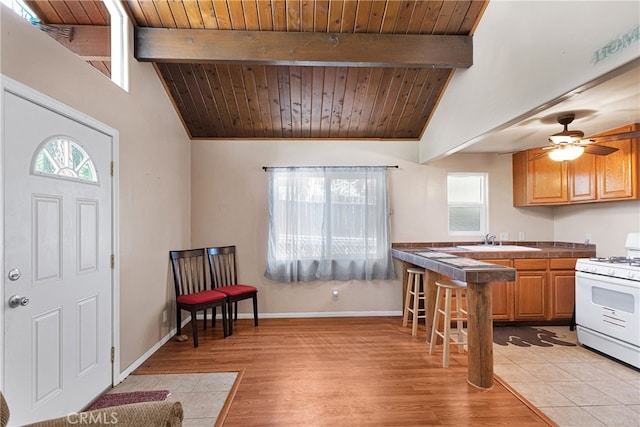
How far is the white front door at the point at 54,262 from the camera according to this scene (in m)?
1.61

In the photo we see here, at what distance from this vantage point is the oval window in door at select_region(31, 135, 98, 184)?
1786 mm

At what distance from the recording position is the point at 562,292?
141 inches

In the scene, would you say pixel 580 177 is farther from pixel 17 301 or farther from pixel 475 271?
pixel 17 301

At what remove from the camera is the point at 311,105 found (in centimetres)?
362

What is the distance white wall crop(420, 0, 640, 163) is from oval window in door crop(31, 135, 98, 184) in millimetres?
3128

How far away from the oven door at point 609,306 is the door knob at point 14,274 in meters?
4.44

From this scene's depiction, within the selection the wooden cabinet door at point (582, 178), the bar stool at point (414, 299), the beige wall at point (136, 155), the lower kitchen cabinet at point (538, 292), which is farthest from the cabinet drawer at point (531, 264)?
the beige wall at point (136, 155)

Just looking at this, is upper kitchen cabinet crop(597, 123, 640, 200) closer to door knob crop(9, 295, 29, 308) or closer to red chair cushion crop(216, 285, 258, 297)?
red chair cushion crop(216, 285, 258, 297)

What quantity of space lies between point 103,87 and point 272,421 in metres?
2.72

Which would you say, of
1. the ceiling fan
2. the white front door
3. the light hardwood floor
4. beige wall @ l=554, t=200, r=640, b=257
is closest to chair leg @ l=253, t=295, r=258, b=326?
the light hardwood floor

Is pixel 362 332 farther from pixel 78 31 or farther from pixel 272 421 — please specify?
pixel 78 31

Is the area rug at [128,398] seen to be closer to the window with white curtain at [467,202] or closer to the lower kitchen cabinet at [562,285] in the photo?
the window with white curtain at [467,202]

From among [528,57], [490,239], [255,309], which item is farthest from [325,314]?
[528,57]

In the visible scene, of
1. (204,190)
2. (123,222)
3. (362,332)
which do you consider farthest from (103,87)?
(362,332)
